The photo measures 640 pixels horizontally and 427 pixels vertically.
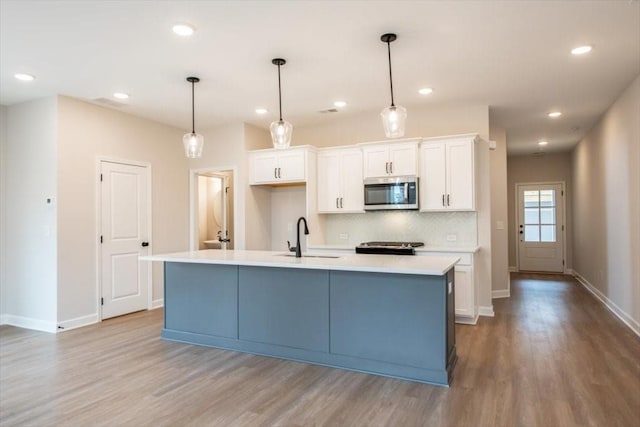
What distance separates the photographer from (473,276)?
4.63 meters

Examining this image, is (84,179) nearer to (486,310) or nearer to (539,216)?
(486,310)

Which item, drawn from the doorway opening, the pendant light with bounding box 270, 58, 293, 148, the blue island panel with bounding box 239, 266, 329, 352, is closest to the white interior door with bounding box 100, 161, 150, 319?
the doorway opening

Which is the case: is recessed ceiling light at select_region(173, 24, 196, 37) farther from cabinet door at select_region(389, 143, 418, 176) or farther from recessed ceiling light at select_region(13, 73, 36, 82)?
cabinet door at select_region(389, 143, 418, 176)

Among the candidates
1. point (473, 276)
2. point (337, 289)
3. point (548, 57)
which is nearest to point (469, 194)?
point (473, 276)

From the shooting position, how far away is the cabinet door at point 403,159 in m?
5.11

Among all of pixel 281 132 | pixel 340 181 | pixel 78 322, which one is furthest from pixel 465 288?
pixel 78 322

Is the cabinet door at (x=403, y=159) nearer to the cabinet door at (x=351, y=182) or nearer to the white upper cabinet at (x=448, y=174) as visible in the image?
the white upper cabinet at (x=448, y=174)

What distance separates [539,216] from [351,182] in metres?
6.03

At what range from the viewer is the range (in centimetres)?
476

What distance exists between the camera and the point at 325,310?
11.3 ft

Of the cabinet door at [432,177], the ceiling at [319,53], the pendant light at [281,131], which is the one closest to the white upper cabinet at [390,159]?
the cabinet door at [432,177]

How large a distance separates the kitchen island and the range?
1.21 metres

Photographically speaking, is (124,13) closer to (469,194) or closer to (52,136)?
(52,136)

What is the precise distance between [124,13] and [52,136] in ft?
8.33
